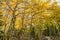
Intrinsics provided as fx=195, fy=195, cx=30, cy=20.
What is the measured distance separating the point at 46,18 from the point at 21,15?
6.27 feet

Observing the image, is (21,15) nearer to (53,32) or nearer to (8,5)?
(8,5)

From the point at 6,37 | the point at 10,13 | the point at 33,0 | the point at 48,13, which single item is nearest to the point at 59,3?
the point at 48,13

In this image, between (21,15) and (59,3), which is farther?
(59,3)

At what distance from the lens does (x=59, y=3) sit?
13844 millimetres

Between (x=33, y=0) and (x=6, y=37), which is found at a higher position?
(x=33, y=0)

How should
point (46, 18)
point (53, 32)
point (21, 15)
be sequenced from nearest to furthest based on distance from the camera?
point (21, 15) → point (46, 18) → point (53, 32)

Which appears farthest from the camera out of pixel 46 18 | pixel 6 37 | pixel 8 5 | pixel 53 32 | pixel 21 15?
pixel 53 32

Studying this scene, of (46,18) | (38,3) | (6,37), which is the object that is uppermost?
(38,3)

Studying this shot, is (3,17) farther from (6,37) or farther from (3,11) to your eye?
(6,37)

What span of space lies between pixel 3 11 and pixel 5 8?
58 cm

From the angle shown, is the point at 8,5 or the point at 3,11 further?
the point at 3,11

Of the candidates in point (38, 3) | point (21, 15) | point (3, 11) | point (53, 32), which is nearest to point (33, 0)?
point (38, 3)

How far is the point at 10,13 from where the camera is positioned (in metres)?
12.4

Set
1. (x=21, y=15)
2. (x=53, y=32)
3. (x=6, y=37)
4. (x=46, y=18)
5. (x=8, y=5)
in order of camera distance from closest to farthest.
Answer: (x=8, y=5), (x=21, y=15), (x=46, y=18), (x=6, y=37), (x=53, y=32)
